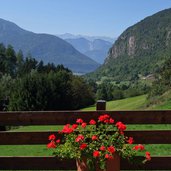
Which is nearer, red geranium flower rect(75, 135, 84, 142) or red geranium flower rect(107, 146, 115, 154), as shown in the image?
red geranium flower rect(107, 146, 115, 154)

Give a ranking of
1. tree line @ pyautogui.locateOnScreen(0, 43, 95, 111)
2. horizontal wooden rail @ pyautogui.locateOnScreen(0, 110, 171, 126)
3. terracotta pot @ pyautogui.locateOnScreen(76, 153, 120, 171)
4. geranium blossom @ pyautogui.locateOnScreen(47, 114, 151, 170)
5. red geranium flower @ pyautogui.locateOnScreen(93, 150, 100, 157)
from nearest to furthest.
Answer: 1. red geranium flower @ pyautogui.locateOnScreen(93, 150, 100, 157)
2. geranium blossom @ pyautogui.locateOnScreen(47, 114, 151, 170)
3. terracotta pot @ pyautogui.locateOnScreen(76, 153, 120, 171)
4. horizontal wooden rail @ pyautogui.locateOnScreen(0, 110, 171, 126)
5. tree line @ pyautogui.locateOnScreen(0, 43, 95, 111)

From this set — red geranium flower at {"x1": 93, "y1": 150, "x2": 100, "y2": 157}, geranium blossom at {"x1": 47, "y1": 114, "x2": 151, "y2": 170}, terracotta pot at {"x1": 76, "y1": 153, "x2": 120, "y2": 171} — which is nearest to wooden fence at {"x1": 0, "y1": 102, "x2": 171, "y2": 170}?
geranium blossom at {"x1": 47, "y1": 114, "x2": 151, "y2": 170}

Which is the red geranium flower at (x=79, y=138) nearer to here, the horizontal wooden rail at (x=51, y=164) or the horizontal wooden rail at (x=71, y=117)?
the horizontal wooden rail at (x=71, y=117)

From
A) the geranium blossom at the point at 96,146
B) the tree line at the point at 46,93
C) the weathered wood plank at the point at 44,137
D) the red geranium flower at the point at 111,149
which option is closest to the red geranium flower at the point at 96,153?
the geranium blossom at the point at 96,146

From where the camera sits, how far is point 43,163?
331 inches

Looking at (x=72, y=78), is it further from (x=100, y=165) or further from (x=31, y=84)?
(x=100, y=165)

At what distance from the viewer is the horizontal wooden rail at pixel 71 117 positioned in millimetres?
8172

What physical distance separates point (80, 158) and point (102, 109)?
6.13 feet

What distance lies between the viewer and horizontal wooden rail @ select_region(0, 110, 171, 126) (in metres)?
8.17

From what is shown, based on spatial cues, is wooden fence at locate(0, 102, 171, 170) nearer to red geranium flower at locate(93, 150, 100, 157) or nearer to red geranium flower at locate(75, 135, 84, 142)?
red geranium flower at locate(75, 135, 84, 142)

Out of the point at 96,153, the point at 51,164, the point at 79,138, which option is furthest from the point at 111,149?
the point at 51,164


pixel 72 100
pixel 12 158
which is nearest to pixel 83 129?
pixel 12 158

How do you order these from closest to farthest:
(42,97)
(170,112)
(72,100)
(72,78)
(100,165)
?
(100,165) < (170,112) < (42,97) < (72,100) < (72,78)

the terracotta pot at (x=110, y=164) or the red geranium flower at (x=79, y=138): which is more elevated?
the red geranium flower at (x=79, y=138)
